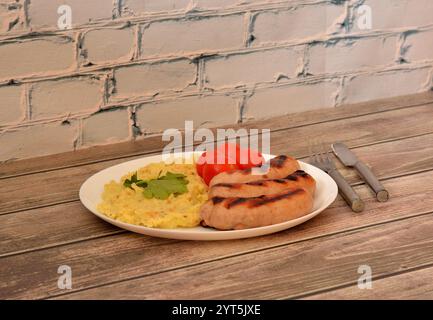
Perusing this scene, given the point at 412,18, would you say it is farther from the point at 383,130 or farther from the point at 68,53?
the point at 68,53

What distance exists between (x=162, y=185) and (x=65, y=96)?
486mm

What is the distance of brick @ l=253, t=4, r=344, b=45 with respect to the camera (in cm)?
198

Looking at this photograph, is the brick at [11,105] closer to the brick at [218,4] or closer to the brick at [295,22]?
the brick at [218,4]

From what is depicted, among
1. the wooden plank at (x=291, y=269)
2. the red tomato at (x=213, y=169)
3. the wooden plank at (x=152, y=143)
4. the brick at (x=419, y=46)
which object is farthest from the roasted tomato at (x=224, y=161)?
the brick at (x=419, y=46)

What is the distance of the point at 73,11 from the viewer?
5.80 ft

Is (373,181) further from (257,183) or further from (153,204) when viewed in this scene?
(153,204)

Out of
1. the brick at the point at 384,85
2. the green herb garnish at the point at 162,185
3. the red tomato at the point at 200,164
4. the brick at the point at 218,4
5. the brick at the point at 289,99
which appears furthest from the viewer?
the brick at the point at 384,85

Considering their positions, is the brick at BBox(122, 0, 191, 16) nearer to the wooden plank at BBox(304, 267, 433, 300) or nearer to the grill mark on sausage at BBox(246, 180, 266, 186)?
the grill mark on sausage at BBox(246, 180, 266, 186)

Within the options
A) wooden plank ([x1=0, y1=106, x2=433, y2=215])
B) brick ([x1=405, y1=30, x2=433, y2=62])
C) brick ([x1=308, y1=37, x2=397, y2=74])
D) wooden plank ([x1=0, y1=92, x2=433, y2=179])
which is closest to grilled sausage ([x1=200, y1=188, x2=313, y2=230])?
wooden plank ([x1=0, y1=106, x2=433, y2=215])

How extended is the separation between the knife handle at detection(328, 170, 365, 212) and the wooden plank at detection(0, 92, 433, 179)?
431mm

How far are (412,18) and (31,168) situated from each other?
1.09 metres

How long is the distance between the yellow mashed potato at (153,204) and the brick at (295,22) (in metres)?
0.57

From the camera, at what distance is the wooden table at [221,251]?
1227 mm
